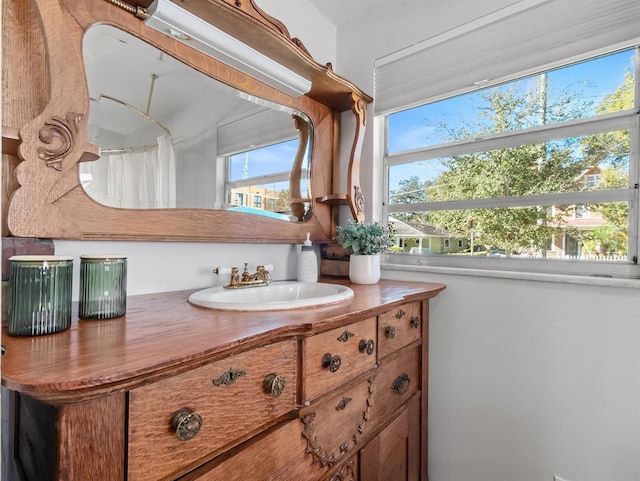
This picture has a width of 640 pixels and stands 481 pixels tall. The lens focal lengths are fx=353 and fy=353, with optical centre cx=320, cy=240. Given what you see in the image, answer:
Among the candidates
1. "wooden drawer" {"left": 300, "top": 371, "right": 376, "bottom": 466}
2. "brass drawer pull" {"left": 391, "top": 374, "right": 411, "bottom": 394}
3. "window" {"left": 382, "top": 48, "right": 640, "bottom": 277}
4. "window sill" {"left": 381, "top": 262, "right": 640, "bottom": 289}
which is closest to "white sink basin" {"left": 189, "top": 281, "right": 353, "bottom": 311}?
"wooden drawer" {"left": 300, "top": 371, "right": 376, "bottom": 466}

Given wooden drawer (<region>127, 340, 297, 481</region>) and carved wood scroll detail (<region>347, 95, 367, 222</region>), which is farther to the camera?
carved wood scroll detail (<region>347, 95, 367, 222</region>)

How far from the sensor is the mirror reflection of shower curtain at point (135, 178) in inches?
39.1

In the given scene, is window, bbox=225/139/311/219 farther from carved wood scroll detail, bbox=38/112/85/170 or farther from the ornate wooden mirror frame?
carved wood scroll detail, bbox=38/112/85/170

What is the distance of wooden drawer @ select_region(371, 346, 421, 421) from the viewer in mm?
1148

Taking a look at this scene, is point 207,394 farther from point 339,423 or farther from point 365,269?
point 365,269

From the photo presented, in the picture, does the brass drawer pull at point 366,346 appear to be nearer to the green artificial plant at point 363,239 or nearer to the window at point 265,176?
the green artificial plant at point 363,239

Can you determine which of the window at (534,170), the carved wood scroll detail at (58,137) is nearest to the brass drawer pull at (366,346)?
the window at (534,170)

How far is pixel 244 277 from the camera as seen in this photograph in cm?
129

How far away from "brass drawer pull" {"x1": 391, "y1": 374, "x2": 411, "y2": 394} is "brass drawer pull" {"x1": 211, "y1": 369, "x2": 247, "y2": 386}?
0.71 metres

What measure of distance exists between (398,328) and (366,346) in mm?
235

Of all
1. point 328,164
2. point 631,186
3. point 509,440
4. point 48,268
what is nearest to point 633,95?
point 631,186

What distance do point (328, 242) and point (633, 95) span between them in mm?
1269

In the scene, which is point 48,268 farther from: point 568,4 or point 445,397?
point 568,4

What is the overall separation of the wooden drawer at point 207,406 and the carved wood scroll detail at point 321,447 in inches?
3.7
